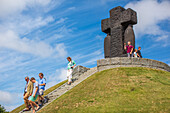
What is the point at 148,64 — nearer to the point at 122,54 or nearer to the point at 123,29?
the point at 122,54

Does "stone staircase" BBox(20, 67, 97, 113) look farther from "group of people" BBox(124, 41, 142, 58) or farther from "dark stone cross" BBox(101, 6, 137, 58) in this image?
"dark stone cross" BBox(101, 6, 137, 58)

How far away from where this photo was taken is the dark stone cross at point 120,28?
25.5 m

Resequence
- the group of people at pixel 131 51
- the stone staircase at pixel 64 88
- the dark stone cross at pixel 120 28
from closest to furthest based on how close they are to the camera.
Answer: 1. the stone staircase at pixel 64 88
2. the group of people at pixel 131 51
3. the dark stone cross at pixel 120 28

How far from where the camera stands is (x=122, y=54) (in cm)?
2527

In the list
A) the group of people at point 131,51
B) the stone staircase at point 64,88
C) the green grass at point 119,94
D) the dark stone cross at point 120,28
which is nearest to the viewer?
the green grass at point 119,94

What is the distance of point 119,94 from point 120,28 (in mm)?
12307

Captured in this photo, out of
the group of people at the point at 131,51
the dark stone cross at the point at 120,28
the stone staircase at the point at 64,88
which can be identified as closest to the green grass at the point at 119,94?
the stone staircase at the point at 64,88

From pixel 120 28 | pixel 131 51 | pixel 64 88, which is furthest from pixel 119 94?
pixel 120 28

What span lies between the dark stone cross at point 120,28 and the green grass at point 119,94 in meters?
5.84

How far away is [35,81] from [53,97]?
3.29 meters

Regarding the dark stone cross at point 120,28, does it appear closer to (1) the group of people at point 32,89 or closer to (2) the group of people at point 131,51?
(2) the group of people at point 131,51

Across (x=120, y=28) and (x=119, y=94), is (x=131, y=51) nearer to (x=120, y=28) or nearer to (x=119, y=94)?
(x=120, y=28)

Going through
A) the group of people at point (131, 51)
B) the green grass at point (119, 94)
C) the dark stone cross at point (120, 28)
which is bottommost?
the green grass at point (119, 94)

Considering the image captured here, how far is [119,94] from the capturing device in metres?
15.4
